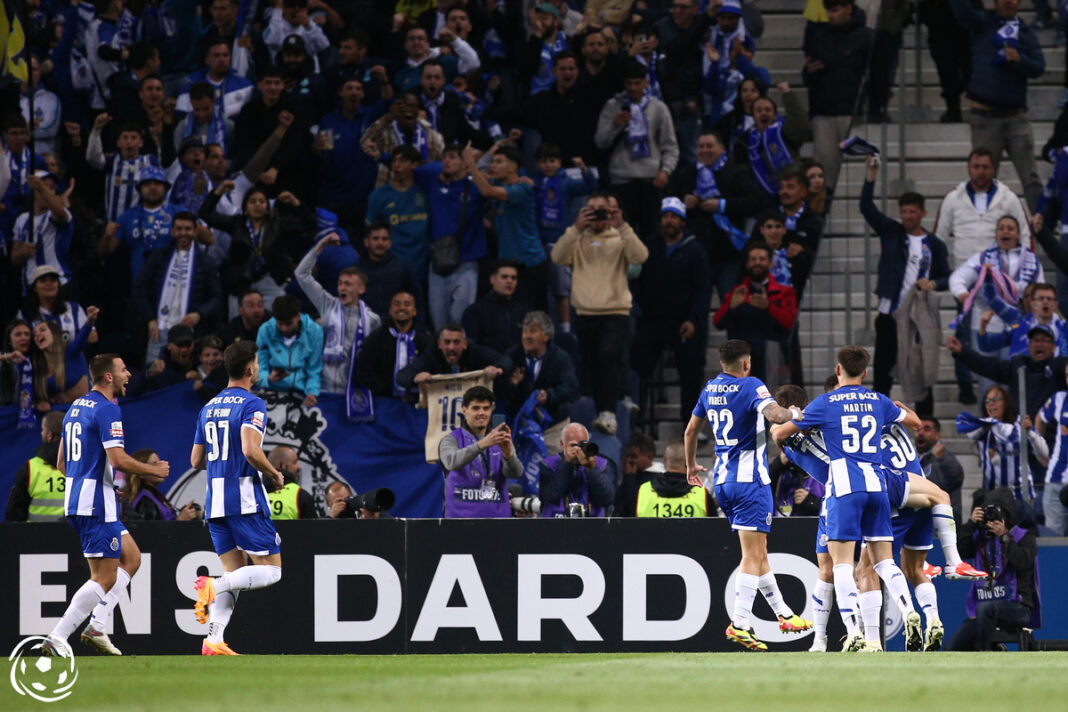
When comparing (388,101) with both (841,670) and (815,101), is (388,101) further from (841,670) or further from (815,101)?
(841,670)

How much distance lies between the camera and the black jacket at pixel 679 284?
52.9ft

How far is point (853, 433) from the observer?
11.1 m

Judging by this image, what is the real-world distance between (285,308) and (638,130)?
4297 millimetres

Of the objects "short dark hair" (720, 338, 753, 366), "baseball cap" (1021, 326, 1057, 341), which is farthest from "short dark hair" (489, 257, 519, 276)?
"baseball cap" (1021, 326, 1057, 341)

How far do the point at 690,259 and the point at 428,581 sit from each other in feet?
15.4

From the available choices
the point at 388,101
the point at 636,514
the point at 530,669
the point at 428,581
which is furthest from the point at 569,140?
the point at 530,669

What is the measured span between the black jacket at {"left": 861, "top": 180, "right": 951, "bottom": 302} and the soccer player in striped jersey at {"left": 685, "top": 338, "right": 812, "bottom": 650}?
199 inches

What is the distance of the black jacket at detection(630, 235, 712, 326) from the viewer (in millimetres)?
16125

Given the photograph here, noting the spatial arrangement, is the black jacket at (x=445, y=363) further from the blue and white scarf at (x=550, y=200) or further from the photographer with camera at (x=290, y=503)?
the blue and white scarf at (x=550, y=200)

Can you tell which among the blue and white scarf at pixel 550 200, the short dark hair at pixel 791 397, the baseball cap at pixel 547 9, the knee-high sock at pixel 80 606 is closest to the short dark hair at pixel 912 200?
the blue and white scarf at pixel 550 200

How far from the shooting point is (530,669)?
9711 mm

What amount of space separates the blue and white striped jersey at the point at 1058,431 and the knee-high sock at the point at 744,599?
4038 millimetres

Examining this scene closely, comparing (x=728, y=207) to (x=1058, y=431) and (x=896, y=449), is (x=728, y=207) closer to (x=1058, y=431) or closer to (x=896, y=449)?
(x=1058, y=431)

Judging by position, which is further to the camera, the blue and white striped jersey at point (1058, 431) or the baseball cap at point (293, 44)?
the baseball cap at point (293, 44)
